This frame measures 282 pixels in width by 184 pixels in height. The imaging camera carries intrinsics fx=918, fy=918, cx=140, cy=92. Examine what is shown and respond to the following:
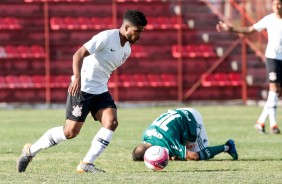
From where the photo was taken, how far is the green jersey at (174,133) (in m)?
11.6

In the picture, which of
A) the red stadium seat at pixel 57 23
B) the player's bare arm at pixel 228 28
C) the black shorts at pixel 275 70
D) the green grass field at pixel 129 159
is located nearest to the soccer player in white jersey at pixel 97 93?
the green grass field at pixel 129 159

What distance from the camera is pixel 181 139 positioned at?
1177 cm

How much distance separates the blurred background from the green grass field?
6.78 meters

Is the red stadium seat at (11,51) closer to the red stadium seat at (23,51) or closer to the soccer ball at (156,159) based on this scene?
the red stadium seat at (23,51)

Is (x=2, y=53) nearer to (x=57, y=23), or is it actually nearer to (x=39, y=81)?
(x=39, y=81)

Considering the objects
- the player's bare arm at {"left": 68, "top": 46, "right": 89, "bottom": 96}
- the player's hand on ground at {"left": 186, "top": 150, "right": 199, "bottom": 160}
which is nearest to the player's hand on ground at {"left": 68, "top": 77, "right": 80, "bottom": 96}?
the player's bare arm at {"left": 68, "top": 46, "right": 89, "bottom": 96}

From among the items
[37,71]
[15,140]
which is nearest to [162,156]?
[15,140]

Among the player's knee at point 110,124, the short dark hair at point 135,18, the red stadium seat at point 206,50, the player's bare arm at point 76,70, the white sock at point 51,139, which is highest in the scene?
the short dark hair at point 135,18

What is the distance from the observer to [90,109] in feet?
34.6

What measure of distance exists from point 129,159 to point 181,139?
746mm

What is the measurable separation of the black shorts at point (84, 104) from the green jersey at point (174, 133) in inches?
50.1

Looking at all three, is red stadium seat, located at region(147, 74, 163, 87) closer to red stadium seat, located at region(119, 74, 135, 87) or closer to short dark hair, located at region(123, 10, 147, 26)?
red stadium seat, located at region(119, 74, 135, 87)

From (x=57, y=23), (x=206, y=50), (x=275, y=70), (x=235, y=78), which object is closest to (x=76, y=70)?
(x=275, y=70)

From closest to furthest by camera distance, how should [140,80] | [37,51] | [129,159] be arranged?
[129,159]
[37,51]
[140,80]
